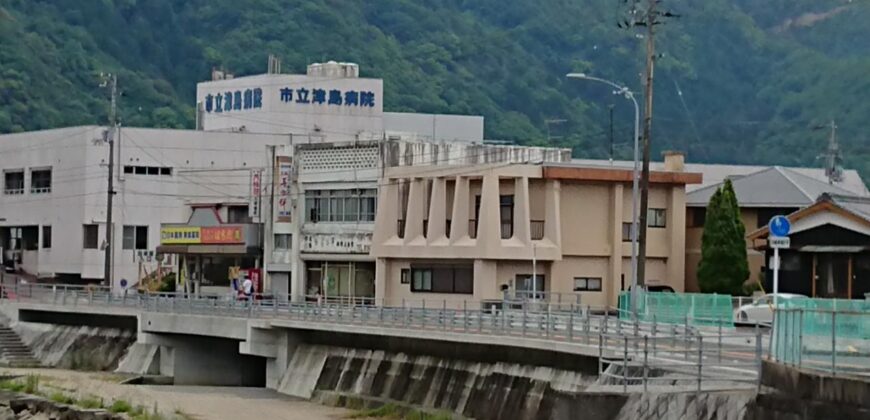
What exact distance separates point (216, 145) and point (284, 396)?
4665cm

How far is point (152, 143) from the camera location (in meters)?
95.1

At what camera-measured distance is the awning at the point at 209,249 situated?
77438 millimetres

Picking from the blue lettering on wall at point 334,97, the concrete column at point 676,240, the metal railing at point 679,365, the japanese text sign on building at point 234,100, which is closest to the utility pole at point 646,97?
the concrete column at point 676,240

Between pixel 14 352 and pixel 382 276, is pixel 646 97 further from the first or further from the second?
pixel 14 352

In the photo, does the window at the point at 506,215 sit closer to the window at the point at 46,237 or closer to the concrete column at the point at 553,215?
the concrete column at the point at 553,215

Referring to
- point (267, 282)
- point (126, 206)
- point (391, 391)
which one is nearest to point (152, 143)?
point (126, 206)

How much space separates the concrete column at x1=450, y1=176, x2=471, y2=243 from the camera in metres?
63.9

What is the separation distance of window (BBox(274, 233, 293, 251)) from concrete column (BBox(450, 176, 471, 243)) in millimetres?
13136

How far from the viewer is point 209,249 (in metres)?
79.5

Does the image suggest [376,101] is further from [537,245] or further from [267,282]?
[537,245]

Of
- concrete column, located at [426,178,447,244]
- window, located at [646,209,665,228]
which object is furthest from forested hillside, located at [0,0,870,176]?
window, located at [646,209,665,228]

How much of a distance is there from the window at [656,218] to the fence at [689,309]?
17656 mm

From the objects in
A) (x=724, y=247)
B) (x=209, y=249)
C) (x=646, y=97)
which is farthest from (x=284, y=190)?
(x=646, y=97)

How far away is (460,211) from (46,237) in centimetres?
4254
